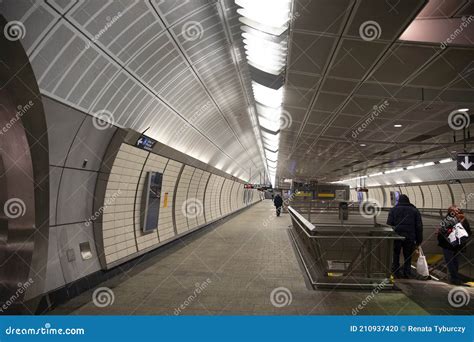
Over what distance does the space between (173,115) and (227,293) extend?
4.74 m

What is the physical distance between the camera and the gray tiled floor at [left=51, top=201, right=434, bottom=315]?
16.2 feet

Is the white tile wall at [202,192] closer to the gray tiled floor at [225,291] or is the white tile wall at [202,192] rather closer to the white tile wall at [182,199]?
the white tile wall at [182,199]

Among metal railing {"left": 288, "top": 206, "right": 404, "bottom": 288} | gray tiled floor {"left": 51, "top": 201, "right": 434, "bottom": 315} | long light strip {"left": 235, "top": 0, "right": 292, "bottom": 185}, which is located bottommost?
gray tiled floor {"left": 51, "top": 201, "right": 434, "bottom": 315}

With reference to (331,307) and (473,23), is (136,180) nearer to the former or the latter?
(331,307)

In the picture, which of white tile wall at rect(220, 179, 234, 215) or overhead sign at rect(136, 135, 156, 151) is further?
white tile wall at rect(220, 179, 234, 215)

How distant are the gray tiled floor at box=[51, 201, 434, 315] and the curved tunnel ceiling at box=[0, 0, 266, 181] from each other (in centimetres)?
313

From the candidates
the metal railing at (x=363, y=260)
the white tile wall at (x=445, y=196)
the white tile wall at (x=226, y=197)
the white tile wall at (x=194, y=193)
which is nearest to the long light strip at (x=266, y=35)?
the metal railing at (x=363, y=260)

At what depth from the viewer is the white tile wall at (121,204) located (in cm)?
662

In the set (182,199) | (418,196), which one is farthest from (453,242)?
(418,196)

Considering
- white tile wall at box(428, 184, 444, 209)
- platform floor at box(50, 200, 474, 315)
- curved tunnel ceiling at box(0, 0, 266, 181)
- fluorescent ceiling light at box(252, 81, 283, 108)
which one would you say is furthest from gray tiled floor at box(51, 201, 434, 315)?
white tile wall at box(428, 184, 444, 209)

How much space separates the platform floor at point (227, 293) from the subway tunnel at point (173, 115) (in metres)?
0.04

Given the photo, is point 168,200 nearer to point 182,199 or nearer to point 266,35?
point 182,199

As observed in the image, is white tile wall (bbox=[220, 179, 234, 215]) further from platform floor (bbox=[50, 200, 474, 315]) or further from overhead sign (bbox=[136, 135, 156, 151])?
overhead sign (bbox=[136, 135, 156, 151])

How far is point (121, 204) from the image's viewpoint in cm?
A: 726
